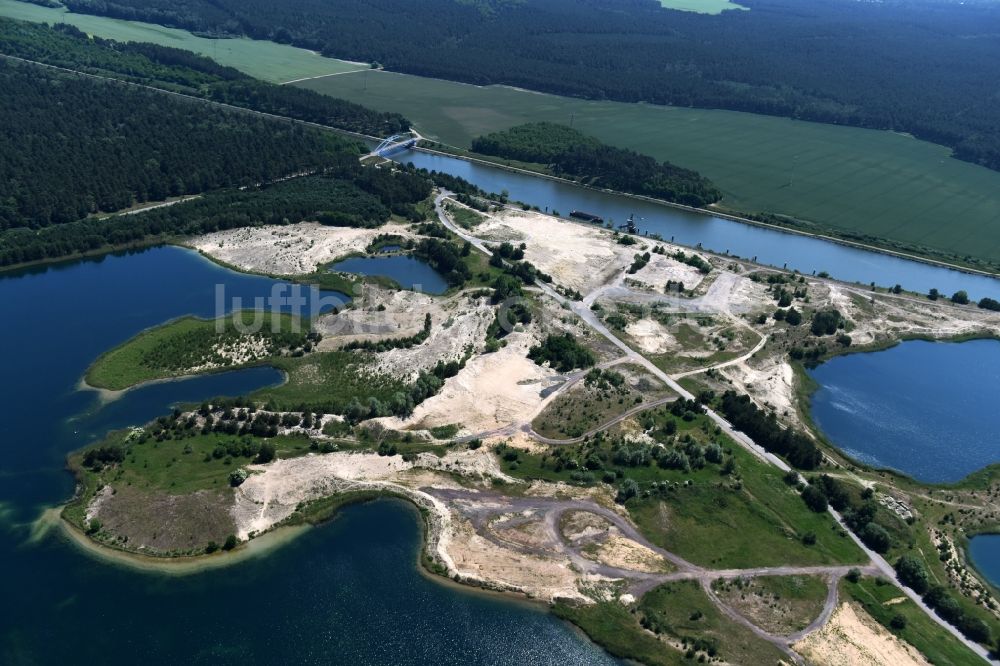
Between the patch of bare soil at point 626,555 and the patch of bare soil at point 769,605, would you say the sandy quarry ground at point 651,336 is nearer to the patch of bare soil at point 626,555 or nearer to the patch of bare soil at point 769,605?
the patch of bare soil at point 626,555

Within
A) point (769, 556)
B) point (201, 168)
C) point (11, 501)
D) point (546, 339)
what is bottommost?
point (11, 501)

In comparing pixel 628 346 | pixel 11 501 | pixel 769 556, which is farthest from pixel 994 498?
pixel 11 501

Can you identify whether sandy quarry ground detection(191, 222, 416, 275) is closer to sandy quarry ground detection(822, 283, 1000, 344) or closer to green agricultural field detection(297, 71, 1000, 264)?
sandy quarry ground detection(822, 283, 1000, 344)

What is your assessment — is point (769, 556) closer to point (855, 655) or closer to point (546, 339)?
point (855, 655)

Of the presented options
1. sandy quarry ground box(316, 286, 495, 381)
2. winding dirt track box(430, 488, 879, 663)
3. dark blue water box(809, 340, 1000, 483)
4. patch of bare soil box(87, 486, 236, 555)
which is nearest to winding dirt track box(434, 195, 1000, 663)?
winding dirt track box(430, 488, 879, 663)

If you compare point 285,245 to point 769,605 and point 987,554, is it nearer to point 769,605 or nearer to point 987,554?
point 769,605

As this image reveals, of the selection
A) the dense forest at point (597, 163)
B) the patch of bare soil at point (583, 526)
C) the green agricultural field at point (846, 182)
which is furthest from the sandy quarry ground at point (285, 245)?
the green agricultural field at point (846, 182)

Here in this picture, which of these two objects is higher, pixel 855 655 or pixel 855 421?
pixel 855 421

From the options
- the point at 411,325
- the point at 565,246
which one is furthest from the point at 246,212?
the point at 565,246
